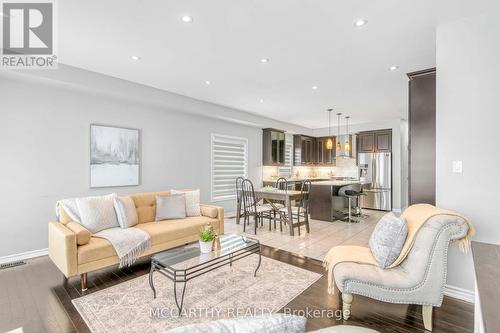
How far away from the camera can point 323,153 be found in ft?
29.3

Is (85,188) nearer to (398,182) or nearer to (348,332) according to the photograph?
(348,332)

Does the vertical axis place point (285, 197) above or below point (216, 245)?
above

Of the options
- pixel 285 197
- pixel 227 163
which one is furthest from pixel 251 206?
pixel 227 163

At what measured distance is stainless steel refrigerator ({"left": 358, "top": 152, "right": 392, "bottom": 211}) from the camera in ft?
23.1

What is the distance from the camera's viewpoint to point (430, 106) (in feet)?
9.79

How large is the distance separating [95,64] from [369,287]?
4.30 m

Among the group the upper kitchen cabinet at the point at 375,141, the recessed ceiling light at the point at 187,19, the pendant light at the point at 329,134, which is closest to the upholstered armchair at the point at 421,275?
the recessed ceiling light at the point at 187,19

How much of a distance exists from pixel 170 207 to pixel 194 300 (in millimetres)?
1751

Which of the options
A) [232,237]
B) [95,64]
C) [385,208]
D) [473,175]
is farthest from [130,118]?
[385,208]

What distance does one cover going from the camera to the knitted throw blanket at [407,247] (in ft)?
6.39

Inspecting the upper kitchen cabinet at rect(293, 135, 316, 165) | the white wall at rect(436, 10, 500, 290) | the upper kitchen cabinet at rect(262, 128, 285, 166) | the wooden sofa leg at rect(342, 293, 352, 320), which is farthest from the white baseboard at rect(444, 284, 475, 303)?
the upper kitchen cabinet at rect(293, 135, 316, 165)

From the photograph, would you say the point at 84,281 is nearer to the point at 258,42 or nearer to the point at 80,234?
the point at 80,234

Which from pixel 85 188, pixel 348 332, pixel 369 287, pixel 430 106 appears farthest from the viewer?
pixel 85 188

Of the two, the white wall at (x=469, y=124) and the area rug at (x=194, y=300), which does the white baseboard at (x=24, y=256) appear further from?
the white wall at (x=469, y=124)
